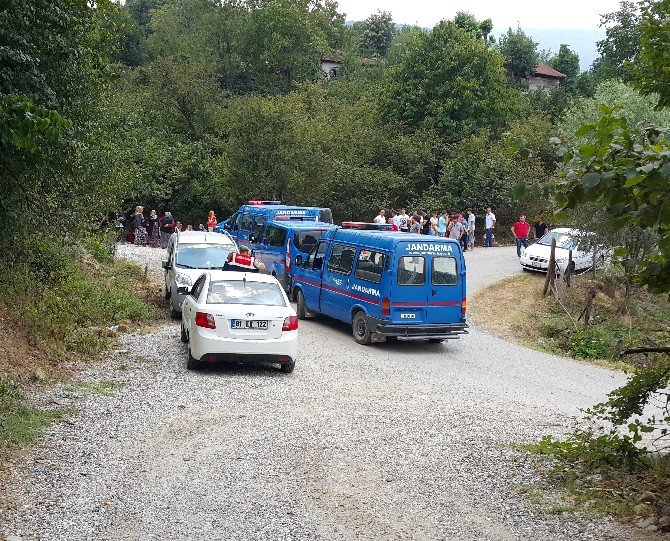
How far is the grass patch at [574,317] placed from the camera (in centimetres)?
2112

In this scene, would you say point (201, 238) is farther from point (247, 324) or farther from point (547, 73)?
point (547, 73)

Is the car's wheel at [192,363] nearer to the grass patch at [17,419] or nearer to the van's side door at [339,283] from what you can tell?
the grass patch at [17,419]

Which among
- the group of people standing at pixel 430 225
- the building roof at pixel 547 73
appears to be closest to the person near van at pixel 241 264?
the group of people standing at pixel 430 225

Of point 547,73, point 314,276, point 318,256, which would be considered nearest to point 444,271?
point 318,256

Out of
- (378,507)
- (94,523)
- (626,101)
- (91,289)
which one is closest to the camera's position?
(94,523)

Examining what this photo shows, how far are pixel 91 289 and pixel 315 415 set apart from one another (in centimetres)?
915

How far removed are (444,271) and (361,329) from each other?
2.23m

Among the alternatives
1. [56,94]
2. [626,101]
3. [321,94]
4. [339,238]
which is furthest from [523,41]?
[56,94]

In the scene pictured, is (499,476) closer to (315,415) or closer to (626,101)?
(315,415)

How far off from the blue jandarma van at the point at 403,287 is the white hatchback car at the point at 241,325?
357 cm

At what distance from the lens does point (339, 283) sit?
63.0 ft

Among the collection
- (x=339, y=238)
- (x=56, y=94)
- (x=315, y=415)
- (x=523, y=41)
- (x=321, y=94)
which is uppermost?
(x=523, y=41)

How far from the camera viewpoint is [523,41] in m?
80.7

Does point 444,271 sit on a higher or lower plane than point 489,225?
higher
